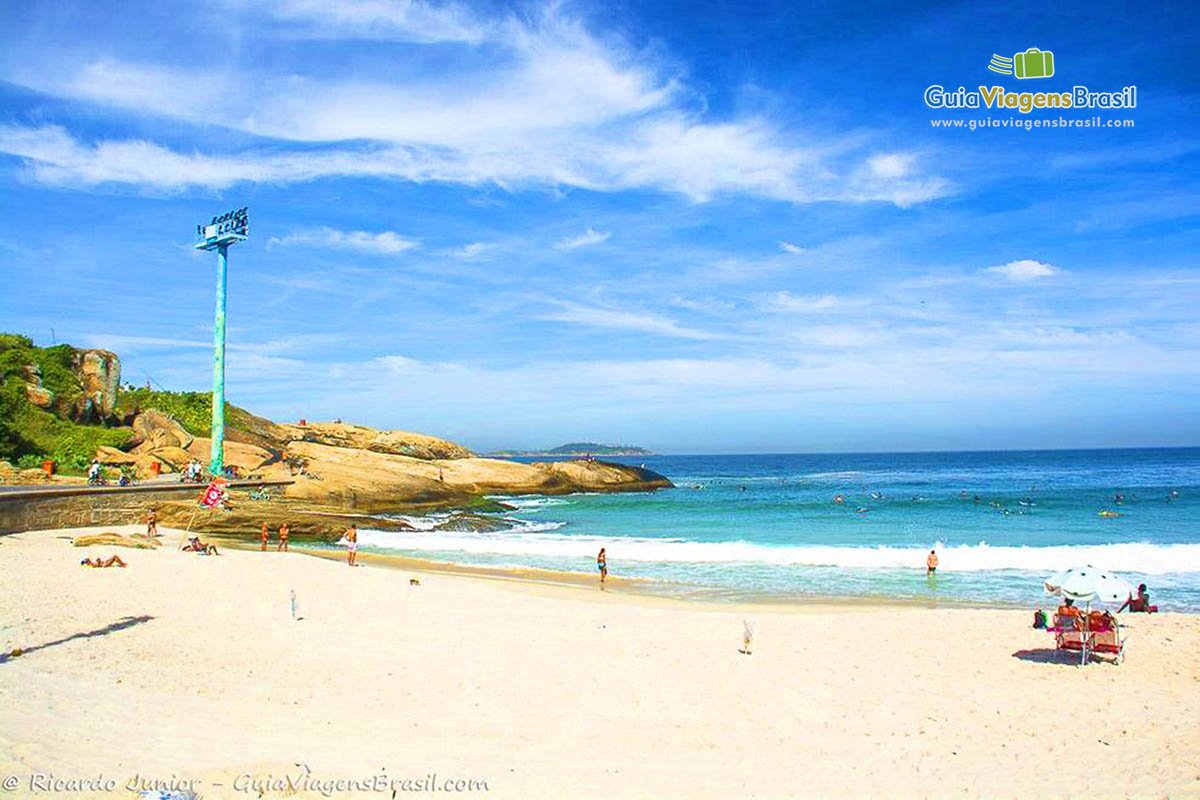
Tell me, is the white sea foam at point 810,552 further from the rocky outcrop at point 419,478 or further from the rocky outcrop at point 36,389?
the rocky outcrop at point 36,389

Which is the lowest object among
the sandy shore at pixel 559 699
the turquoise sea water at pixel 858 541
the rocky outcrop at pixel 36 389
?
the turquoise sea water at pixel 858 541

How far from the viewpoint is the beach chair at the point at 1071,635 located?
13758 mm

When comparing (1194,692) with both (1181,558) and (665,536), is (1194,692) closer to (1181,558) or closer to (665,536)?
(1181,558)

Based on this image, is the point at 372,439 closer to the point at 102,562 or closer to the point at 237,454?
the point at 237,454

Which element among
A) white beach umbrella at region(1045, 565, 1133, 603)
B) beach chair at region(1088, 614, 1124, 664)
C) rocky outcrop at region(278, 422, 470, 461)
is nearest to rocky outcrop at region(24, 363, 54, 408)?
rocky outcrop at region(278, 422, 470, 461)

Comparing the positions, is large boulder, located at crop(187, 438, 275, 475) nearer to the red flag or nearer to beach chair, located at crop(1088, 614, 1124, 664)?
the red flag

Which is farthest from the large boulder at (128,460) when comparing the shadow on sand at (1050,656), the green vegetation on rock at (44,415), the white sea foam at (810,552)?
the shadow on sand at (1050,656)

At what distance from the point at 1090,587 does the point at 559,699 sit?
9785 millimetres

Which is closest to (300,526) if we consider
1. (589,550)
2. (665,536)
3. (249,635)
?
(589,550)

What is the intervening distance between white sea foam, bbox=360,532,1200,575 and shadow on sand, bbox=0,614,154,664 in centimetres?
1852

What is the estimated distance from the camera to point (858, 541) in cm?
3706

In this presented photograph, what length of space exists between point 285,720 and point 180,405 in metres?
62.4

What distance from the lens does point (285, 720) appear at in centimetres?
941

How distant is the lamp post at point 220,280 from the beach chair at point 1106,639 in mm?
38878
